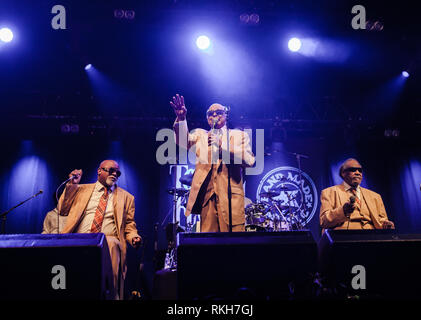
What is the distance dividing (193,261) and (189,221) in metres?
5.42

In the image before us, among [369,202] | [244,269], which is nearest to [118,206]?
[244,269]

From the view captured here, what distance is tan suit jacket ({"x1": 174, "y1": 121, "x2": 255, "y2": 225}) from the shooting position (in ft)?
12.0

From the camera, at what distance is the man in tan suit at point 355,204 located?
4.29m

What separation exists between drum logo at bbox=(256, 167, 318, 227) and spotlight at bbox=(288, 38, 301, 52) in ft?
10.4

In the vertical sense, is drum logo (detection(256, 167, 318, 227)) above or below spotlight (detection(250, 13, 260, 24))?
below

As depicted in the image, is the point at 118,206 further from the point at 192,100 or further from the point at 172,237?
the point at 192,100

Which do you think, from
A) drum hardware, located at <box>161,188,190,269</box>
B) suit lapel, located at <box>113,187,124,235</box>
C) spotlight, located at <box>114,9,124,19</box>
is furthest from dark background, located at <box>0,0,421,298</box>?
suit lapel, located at <box>113,187,124,235</box>

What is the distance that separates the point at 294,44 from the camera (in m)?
7.47

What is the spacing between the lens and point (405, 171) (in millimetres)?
9250

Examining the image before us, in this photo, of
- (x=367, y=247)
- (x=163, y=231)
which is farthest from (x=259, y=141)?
(x=367, y=247)

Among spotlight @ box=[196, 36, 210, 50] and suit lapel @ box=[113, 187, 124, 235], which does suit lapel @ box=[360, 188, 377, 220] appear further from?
spotlight @ box=[196, 36, 210, 50]

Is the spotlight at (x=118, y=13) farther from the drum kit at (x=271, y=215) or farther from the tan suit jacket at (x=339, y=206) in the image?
the tan suit jacket at (x=339, y=206)

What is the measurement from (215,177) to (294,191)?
551 centimetres

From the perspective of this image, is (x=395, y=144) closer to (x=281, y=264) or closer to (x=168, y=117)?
(x=168, y=117)
